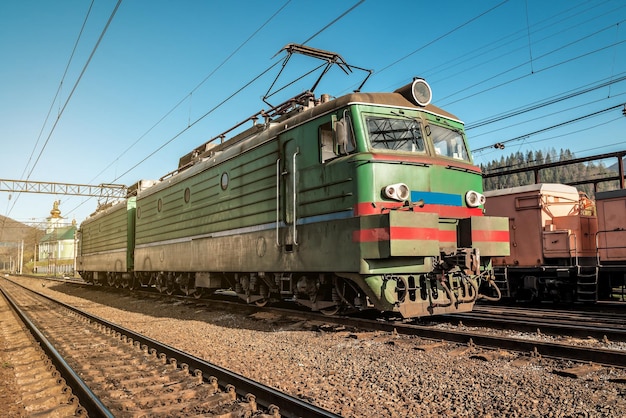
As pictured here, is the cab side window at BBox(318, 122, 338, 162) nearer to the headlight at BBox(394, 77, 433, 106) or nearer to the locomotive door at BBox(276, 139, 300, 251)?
the locomotive door at BBox(276, 139, 300, 251)

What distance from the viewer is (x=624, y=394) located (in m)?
4.34

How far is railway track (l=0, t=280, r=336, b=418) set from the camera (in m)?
4.27

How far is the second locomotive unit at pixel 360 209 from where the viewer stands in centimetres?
703

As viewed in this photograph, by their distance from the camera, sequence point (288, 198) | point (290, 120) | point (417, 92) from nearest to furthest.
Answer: point (417, 92) < point (288, 198) < point (290, 120)

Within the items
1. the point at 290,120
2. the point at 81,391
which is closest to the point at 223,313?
the point at 290,120

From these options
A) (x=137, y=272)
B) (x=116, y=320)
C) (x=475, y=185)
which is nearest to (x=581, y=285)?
(x=475, y=185)

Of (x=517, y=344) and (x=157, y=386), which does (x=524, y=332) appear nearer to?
(x=517, y=344)

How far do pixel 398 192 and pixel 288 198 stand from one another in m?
2.26

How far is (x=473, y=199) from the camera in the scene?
27.0ft

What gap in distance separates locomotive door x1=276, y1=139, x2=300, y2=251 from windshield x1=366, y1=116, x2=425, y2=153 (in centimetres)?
155

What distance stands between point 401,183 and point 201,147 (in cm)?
866

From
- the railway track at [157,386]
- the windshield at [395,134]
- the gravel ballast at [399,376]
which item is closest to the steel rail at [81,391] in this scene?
the railway track at [157,386]

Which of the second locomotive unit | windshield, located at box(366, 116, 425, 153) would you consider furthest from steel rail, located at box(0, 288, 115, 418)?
windshield, located at box(366, 116, 425, 153)

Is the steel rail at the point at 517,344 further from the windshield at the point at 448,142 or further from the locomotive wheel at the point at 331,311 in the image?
the windshield at the point at 448,142
